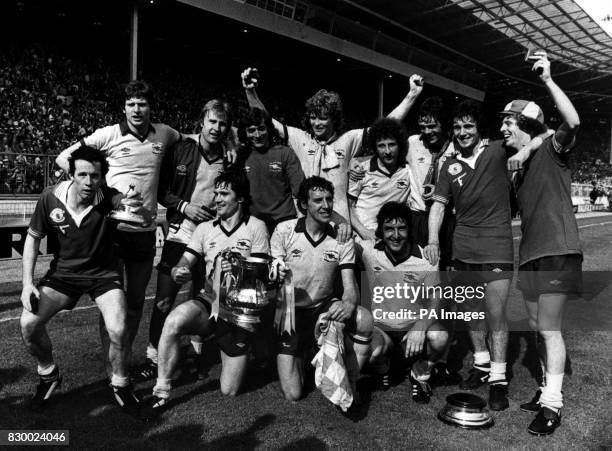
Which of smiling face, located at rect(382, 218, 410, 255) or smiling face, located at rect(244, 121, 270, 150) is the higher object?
smiling face, located at rect(244, 121, 270, 150)

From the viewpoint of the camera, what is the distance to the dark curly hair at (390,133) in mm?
4625

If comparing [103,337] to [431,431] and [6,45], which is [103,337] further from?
[6,45]

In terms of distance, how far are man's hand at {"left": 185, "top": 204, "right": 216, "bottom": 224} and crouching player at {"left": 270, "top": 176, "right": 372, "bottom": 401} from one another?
1.86 feet

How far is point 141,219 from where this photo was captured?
3.95 meters

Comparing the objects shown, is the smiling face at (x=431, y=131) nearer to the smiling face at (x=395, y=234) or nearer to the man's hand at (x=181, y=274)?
the smiling face at (x=395, y=234)

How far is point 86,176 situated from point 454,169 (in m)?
2.66

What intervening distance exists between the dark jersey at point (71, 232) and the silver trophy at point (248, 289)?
0.89 m

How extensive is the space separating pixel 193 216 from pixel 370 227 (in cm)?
147

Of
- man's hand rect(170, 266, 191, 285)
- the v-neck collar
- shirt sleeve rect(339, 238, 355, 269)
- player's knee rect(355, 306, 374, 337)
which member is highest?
the v-neck collar

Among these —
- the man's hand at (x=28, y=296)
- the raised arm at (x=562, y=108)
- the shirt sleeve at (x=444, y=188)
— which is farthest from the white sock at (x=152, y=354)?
the raised arm at (x=562, y=108)

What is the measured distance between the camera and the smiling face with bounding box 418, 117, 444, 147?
4824 mm

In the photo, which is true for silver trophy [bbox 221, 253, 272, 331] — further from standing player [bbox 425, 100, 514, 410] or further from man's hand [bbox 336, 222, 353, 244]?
standing player [bbox 425, 100, 514, 410]

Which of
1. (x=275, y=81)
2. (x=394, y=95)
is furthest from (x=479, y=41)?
(x=275, y=81)

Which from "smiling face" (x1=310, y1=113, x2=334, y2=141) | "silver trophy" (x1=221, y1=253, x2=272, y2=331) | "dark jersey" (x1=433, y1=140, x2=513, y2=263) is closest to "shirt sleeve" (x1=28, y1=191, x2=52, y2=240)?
"silver trophy" (x1=221, y1=253, x2=272, y2=331)
